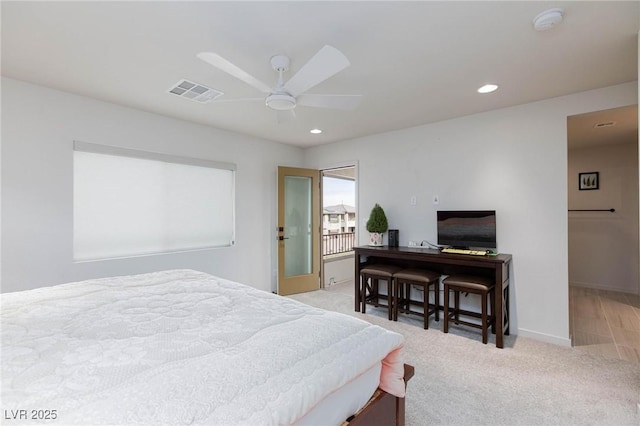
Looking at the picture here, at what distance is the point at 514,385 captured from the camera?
85.3 inches

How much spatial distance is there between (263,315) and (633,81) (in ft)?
11.9

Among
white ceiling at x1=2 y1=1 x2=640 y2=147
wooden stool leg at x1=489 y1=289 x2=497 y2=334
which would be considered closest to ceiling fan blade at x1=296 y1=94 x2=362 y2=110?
white ceiling at x1=2 y1=1 x2=640 y2=147

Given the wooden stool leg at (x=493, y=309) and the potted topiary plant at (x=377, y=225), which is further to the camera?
the potted topiary plant at (x=377, y=225)

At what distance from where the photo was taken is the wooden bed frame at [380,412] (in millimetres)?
1238

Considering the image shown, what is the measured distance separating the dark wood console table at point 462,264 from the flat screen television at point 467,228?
0.21 meters

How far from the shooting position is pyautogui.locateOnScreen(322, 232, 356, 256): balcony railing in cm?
634

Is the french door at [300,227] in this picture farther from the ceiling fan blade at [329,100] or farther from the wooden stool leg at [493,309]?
the wooden stool leg at [493,309]

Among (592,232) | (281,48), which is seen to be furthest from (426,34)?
(592,232)

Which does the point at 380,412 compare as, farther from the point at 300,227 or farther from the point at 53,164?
the point at 300,227

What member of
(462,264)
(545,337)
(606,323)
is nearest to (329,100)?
(462,264)

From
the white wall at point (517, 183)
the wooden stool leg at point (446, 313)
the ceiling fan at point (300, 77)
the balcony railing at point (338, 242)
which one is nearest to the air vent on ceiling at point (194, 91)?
the ceiling fan at point (300, 77)

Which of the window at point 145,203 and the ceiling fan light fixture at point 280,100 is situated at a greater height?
the ceiling fan light fixture at point 280,100

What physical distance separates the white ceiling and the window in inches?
26.8

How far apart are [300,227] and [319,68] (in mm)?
3614
